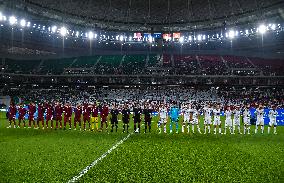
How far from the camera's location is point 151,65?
5500 centimetres

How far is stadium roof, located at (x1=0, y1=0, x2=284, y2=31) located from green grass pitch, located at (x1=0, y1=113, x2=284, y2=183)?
3581cm

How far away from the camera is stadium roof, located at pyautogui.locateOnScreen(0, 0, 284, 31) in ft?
148

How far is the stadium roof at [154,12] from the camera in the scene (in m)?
45.2

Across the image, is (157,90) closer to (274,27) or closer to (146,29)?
(146,29)

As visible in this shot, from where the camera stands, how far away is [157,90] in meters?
51.5

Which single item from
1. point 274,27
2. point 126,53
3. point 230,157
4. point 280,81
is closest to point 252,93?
point 280,81

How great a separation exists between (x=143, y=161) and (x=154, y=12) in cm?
4550

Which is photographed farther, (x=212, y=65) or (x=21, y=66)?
(x=21, y=66)

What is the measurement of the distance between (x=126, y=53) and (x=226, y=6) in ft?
81.0

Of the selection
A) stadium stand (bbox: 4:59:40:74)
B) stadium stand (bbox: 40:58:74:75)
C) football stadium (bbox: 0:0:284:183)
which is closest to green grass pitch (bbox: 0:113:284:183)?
football stadium (bbox: 0:0:284:183)

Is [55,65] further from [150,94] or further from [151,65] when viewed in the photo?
[150,94]

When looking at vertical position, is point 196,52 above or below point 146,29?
below

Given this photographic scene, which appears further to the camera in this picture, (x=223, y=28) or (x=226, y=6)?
(x=223, y=28)

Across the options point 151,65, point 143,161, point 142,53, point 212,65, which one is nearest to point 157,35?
point 151,65
